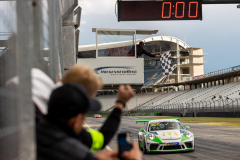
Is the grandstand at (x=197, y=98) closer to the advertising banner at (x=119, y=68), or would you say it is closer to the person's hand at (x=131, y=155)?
the advertising banner at (x=119, y=68)

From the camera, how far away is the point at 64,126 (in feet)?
4.65

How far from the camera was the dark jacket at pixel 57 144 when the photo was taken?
133 cm

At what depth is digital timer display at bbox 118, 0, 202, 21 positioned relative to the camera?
7785mm

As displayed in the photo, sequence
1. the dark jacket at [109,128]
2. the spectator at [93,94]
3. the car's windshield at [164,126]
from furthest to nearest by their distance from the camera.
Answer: the car's windshield at [164,126]
the dark jacket at [109,128]
the spectator at [93,94]

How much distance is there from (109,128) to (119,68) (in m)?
9.69

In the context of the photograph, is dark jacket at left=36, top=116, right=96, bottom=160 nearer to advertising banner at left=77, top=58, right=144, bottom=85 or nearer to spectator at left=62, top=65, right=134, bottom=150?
spectator at left=62, top=65, right=134, bottom=150

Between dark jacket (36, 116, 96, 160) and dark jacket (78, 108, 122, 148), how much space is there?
651mm

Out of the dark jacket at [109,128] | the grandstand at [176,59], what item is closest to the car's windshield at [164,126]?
the dark jacket at [109,128]

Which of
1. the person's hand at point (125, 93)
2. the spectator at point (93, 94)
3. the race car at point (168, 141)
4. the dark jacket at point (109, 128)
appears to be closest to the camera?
the spectator at point (93, 94)

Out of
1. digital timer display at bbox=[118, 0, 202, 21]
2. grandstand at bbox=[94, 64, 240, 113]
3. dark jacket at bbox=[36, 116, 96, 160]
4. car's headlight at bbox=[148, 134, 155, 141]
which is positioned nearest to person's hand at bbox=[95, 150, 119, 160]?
dark jacket at bbox=[36, 116, 96, 160]

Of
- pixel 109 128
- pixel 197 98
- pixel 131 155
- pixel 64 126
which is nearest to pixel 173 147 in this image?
pixel 109 128

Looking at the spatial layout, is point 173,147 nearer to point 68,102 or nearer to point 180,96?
point 68,102

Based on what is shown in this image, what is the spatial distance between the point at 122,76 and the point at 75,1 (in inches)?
220

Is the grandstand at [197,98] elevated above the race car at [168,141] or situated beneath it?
situated beneath
